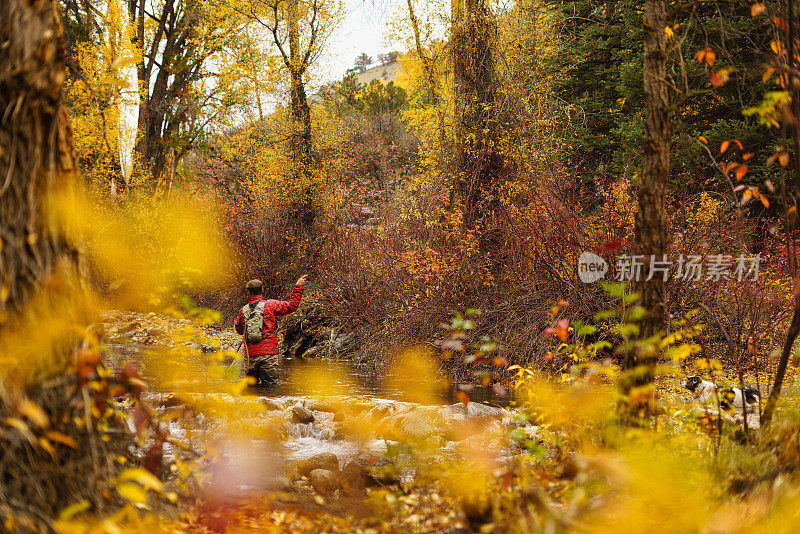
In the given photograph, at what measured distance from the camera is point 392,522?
324cm

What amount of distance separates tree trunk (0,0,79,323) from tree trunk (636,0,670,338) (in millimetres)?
2997

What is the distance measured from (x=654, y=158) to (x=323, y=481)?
10.8 ft

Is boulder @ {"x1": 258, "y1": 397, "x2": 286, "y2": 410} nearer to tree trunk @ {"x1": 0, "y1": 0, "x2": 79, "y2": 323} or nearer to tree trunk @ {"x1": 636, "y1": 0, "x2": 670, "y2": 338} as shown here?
tree trunk @ {"x1": 636, "y1": 0, "x2": 670, "y2": 338}

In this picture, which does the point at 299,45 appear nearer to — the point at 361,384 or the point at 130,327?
the point at 130,327

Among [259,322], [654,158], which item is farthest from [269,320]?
[654,158]

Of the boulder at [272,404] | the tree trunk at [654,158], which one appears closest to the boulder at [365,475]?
the tree trunk at [654,158]

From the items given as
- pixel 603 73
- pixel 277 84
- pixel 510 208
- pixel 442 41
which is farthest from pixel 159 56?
pixel 510 208

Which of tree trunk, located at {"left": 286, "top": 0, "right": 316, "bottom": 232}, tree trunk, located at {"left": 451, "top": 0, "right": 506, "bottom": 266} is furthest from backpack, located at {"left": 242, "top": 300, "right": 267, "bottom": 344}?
tree trunk, located at {"left": 286, "top": 0, "right": 316, "bottom": 232}

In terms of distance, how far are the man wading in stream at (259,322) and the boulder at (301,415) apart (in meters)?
1.55

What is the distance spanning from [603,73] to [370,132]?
19265 millimetres

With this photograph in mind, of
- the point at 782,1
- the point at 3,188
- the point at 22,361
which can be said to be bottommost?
the point at 22,361

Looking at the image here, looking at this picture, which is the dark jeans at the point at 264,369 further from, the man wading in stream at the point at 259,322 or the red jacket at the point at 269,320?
the red jacket at the point at 269,320

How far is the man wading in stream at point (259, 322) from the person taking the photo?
8.34 meters

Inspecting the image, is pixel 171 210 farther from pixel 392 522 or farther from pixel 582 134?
pixel 392 522
